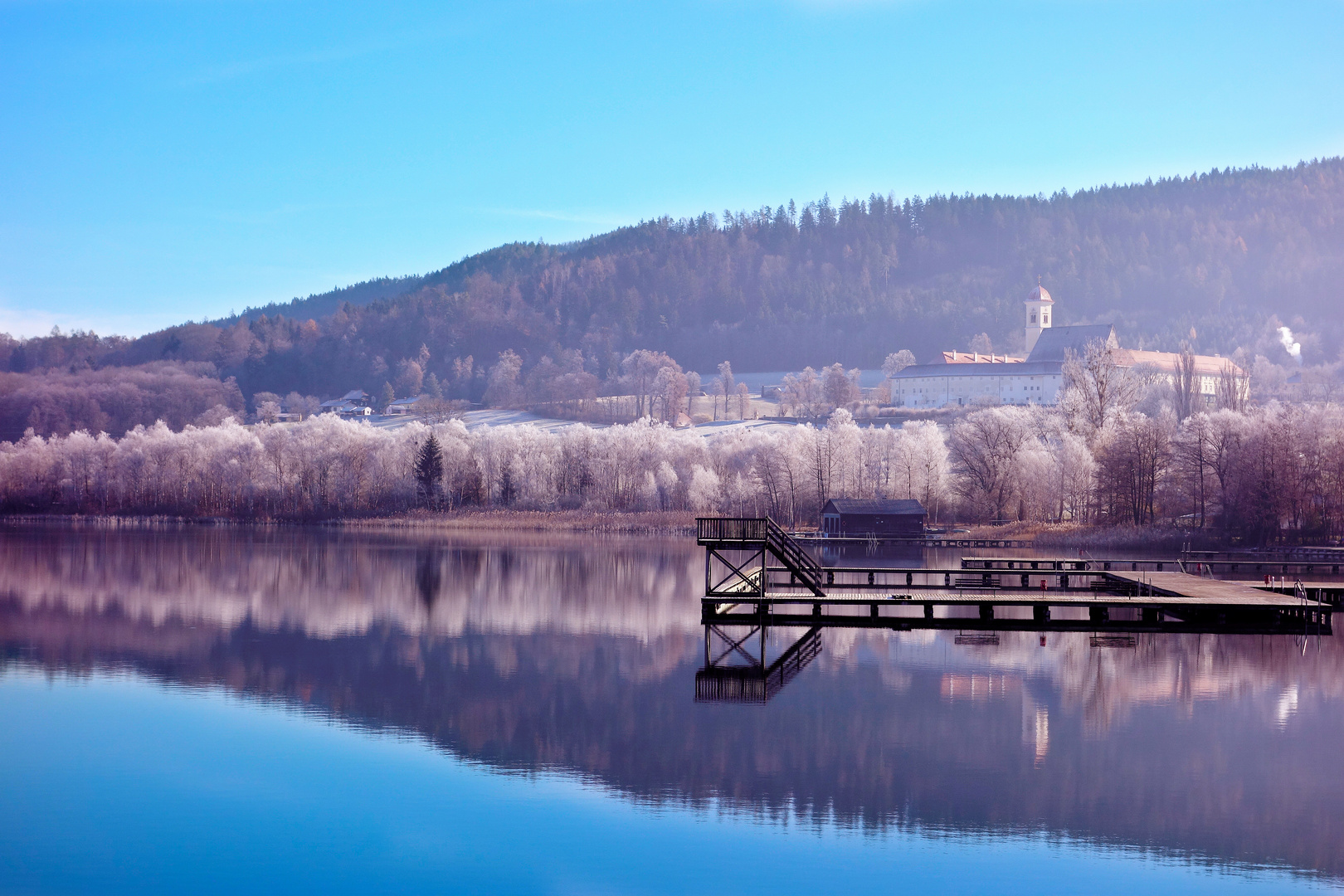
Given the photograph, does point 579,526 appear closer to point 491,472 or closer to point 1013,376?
point 491,472

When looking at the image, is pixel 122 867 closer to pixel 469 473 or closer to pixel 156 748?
pixel 156 748

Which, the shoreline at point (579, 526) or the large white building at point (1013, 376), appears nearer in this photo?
the shoreline at point (579, 526)

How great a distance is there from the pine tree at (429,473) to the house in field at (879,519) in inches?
1343

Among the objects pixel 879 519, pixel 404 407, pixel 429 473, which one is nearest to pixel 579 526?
pixel 429 473

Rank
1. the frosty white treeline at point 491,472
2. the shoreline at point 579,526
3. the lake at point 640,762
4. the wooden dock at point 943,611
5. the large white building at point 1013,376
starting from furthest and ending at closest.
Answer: the large white building at point 1013,376
the frosty white treeline at point 491,472
the shoreline at point 579,526
the wooden dock at point 943,611
the lake at point 640,762

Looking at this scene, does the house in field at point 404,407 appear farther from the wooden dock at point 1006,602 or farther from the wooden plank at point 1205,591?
the wooden plank at point 1205,591

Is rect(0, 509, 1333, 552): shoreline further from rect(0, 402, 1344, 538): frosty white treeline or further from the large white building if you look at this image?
the large white building

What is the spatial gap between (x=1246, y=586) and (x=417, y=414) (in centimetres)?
14995

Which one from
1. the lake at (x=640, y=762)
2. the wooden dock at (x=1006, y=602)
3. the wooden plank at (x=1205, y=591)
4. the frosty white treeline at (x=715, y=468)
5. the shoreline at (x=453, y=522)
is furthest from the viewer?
the shoreline at (x=453, y=522)

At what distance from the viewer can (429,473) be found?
9194cm

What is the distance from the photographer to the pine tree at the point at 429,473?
9194 cm

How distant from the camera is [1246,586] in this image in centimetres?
3656

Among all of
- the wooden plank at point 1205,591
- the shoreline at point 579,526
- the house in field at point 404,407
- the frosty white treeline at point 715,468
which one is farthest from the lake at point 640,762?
the house in field at point 404,407

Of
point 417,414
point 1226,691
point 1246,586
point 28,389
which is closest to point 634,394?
point 417,414
